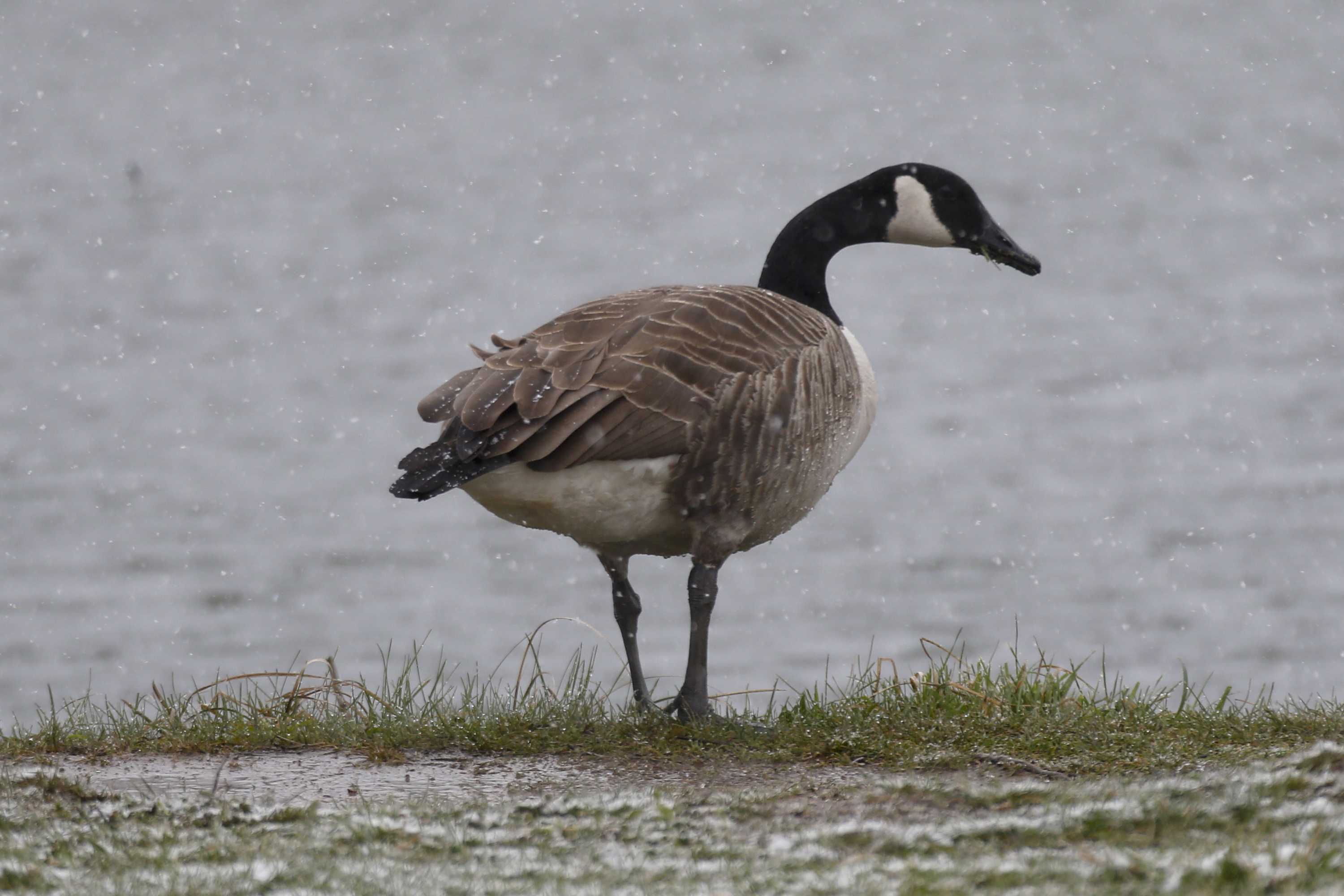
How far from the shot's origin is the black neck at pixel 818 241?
7.69m

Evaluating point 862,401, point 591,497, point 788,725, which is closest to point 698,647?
point 788,725

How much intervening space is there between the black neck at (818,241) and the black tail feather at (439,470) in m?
2.43

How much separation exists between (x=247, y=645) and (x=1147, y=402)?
14112 mm

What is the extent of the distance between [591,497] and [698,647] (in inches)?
35.6

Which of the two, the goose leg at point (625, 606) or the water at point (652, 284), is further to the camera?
the water at point (652, 284)

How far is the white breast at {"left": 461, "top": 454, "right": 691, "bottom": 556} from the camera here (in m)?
5.95

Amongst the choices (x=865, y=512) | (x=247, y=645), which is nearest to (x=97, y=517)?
(x=247, y=645)

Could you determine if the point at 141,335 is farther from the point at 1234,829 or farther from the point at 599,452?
the point at 1234,829

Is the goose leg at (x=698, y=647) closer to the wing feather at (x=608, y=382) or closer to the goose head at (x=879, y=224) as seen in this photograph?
the wing feather at (x=608, y=382)

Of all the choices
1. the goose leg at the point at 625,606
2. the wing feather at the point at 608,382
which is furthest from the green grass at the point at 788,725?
the wing feather at the point at 608,382

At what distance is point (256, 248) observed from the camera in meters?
26.2

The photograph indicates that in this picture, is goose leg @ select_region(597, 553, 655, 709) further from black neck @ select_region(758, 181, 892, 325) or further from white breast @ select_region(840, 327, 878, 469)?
black neck @ select_region(758, 181, 892, 325)

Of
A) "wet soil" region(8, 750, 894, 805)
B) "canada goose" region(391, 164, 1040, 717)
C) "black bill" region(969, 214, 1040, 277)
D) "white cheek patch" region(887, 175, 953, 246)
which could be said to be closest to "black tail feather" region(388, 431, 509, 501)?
"canada goose" region(391, 164, 1040, 717)

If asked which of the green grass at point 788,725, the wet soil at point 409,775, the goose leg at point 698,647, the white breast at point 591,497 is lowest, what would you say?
the wet soil at point 409,775
